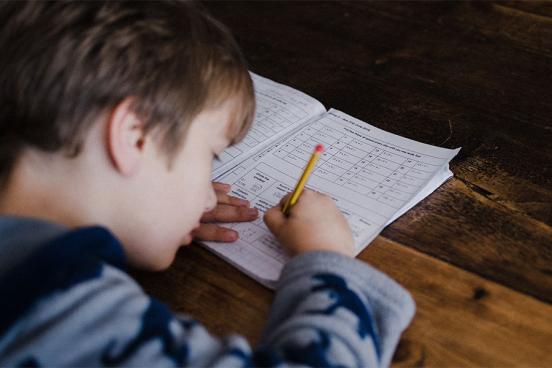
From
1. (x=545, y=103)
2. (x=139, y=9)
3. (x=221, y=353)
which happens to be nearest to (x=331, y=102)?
(x=545, y=103)

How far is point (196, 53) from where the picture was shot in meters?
0.75

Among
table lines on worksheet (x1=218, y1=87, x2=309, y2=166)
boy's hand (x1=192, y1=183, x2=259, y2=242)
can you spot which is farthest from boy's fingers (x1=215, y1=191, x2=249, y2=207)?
table lines on worksheet (x1=218, y1=87, x2=309, y2=166)

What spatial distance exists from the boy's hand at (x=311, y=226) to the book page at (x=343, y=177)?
1.1 inches

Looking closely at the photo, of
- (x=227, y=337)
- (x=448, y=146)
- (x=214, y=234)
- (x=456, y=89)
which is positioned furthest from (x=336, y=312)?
(x=456, y=89)

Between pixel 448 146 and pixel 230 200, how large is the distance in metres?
0.36

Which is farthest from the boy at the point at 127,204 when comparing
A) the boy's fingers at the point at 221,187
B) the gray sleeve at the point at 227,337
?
the boy's fingers at the point at 221,187

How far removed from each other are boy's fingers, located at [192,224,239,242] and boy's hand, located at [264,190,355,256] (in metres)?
0.05

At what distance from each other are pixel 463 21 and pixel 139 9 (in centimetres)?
86

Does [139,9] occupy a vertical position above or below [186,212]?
above

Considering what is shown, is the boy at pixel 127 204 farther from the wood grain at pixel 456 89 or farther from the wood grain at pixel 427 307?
the wood grain at pixel 456 89

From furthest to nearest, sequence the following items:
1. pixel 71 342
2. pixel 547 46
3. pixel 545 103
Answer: pixel 547 46, pixel 545 103, pixel 71 342

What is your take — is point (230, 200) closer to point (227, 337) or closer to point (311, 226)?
point (311, 226)

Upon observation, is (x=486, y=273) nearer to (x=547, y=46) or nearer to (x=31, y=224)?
(x=31, y=224)

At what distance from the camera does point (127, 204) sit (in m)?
0.75
